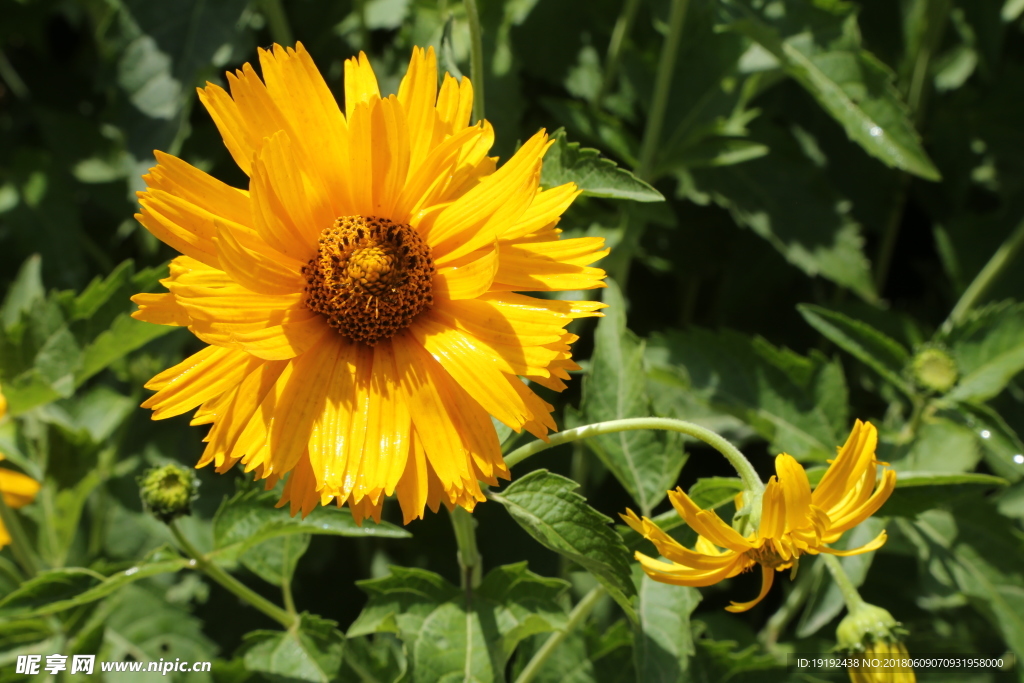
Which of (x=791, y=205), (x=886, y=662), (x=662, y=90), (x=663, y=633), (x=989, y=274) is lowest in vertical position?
(x=886, y=662)

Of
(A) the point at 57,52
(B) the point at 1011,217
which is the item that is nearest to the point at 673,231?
(B) the point at 1011,217

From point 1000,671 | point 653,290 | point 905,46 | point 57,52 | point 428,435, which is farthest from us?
point 57,52

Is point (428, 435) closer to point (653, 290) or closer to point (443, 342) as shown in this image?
point (443, 342)

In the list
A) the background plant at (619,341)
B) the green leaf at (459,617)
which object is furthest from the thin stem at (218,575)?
the green leaf at (459,617)

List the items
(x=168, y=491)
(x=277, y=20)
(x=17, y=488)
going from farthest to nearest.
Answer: (x=277, y=20), (x=17, y=488), (x=168, y=491)

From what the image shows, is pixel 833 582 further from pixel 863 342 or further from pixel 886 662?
pixel 863 342

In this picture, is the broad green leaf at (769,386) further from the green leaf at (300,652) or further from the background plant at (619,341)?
the green leaf at (300,652)

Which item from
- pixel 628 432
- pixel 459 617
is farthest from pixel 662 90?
pixel 459 617

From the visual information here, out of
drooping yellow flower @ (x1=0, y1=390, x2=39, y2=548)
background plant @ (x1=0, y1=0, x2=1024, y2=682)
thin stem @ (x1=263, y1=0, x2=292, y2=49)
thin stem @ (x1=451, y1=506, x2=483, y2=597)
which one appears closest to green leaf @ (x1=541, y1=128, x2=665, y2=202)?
background plant @ (x1=0, y1=0, x2=1024, y2=682)
